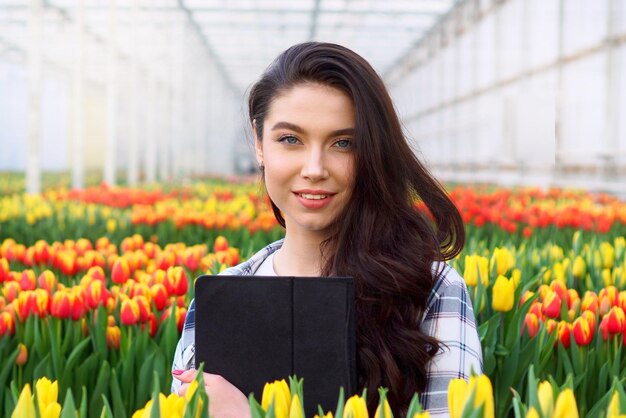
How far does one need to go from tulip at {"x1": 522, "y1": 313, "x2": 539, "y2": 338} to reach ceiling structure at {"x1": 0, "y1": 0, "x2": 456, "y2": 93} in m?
13.4

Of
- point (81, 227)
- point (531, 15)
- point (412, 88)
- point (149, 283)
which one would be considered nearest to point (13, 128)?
point (412, 88)

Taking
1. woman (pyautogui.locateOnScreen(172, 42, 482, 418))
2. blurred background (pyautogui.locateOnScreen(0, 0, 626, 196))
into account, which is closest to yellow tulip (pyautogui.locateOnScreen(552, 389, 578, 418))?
woman (pyautogui.locateOnScreen(172, 42, 482, 418))

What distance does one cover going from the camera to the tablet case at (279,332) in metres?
1.21

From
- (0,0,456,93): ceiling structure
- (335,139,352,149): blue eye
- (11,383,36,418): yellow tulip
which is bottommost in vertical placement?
(11,383,36,418): yellow tulip

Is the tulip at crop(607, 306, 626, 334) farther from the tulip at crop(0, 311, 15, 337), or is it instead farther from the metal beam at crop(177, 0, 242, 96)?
the metal beam at crop(177, 0, 242, 96)

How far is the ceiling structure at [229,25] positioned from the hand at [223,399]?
45.6 feet

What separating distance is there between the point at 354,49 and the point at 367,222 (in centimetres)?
820

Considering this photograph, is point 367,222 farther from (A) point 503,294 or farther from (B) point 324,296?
(A) point 503,294

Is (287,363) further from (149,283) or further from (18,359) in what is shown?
(149,283)

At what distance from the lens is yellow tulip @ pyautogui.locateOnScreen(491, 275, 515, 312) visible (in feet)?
6.45

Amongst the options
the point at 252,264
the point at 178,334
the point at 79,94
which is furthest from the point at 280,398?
the point at 79,94

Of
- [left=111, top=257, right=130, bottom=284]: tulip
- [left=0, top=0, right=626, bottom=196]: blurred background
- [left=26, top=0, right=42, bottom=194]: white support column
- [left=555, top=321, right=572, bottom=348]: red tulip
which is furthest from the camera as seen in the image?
[left=0, top=0, right=626, bottom=196]: blurred background

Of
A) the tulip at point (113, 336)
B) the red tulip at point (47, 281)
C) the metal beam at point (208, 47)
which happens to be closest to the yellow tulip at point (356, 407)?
the tulip at point (113, 336)

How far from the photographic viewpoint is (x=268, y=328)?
1.22 meters
